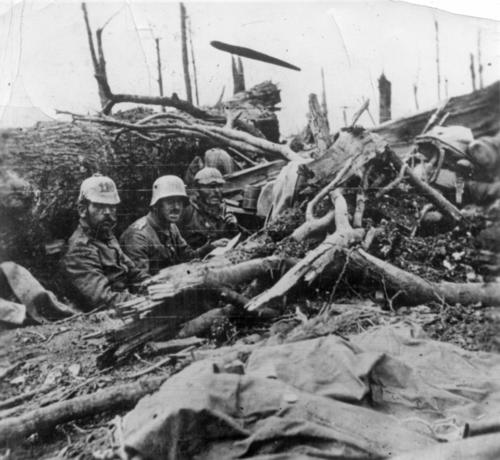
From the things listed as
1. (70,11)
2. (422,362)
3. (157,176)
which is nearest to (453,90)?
(422,362)

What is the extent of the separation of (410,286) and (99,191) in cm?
236

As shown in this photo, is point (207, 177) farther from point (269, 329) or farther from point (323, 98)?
point (269, 329)

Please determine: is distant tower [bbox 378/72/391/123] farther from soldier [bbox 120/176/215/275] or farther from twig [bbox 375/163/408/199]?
soldier [bbox 120/176/215/275]

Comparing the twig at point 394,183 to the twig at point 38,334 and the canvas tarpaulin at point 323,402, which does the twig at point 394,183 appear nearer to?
the canvas tarpaulin at point 323,402

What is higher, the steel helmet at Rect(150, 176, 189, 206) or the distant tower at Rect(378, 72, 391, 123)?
the distant tower at Rect(378, 72, 391, 123)

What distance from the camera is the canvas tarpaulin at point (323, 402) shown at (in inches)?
102

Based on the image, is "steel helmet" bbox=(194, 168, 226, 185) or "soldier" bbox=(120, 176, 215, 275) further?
"steel helmet" bbox=(194, 168, 226, 185)

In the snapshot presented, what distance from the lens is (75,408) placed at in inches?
116

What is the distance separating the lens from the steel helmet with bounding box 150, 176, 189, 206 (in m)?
3.46

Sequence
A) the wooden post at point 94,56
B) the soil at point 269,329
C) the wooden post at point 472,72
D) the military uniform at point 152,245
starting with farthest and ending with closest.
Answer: the wooden post at point 472,72
the military uniform at point 152,245
the wooden post at point 94,56
the soil at point 269,329

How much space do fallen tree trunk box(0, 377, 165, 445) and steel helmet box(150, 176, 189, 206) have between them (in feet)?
4.15

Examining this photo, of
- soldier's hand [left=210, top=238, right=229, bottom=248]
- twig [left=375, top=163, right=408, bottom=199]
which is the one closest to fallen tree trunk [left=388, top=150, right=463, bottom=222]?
twig [left=375, top=163, right=408, bottom=199]

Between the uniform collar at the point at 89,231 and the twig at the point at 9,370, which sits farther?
the uniform collar at the point at 89,231

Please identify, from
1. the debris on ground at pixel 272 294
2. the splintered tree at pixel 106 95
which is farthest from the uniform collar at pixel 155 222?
the splintered tree at pixel 106 95
